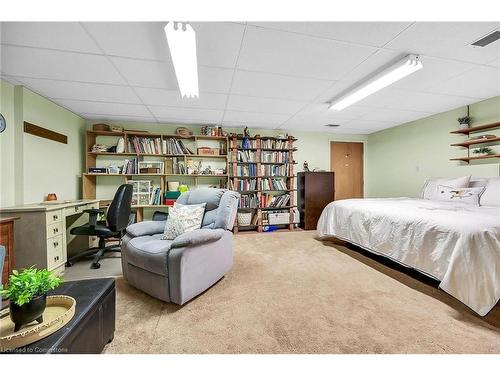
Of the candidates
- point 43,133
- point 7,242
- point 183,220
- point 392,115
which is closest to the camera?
point 7,242

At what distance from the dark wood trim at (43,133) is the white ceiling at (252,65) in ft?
1.45

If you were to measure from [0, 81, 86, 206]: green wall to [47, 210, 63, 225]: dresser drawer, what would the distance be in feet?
1.97

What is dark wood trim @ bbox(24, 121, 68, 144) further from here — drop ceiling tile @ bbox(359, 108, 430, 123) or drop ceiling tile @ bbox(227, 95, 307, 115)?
drop ceiling tile @ bbox(359, 108, 430, 123)

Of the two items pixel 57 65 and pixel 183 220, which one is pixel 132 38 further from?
pixel 183 220

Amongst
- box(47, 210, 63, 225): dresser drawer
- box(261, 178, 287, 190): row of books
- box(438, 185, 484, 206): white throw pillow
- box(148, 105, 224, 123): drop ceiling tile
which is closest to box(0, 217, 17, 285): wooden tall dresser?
box(47, 210, 63, 225): dresser drawer

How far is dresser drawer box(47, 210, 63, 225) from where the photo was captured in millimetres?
2178

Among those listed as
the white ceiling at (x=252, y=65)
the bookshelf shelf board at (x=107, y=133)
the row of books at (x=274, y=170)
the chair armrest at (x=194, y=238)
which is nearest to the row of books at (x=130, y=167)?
the bookshelf shelf board at (x=107, y=133)

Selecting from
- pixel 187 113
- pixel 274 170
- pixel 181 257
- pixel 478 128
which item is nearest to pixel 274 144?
pixel 274 170

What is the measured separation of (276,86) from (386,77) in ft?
3.74

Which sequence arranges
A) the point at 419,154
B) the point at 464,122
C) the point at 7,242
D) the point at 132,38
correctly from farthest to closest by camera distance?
1. the point at 419,154
2. the point at 464,122
3. the point at 7,242
4. the point at 132,38

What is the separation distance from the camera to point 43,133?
2.79m

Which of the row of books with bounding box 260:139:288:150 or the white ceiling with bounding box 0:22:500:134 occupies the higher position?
the white ceiling with bounding box 0:22:500:134

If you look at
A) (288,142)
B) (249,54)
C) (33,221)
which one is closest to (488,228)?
(249,54)

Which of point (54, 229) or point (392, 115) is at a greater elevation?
point (392, 115)
